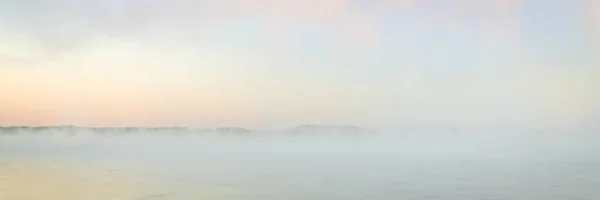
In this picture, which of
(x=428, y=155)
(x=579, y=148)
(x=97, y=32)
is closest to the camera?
(x=97, y=32)

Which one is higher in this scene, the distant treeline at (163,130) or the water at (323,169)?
the distant treeline at (163,130)

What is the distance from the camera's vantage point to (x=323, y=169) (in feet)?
17.1

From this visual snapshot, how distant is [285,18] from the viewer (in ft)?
11.8

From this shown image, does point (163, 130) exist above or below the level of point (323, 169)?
above

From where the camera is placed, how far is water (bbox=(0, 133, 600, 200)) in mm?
3789

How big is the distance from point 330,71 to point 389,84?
38 centimetres

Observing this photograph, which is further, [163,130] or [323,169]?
[323,169]

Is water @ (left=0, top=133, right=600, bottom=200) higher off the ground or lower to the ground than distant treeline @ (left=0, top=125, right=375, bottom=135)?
lower

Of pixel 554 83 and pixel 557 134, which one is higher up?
pixel 554 83

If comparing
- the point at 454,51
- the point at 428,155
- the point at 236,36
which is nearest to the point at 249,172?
the point at 428,155

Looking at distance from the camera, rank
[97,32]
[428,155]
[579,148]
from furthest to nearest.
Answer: [428,155]
[579,148]
[97,32]

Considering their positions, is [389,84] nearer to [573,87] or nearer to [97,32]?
[573,87]

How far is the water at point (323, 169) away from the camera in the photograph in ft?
12.4

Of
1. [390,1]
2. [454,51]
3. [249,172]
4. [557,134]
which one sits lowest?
[249,172]
